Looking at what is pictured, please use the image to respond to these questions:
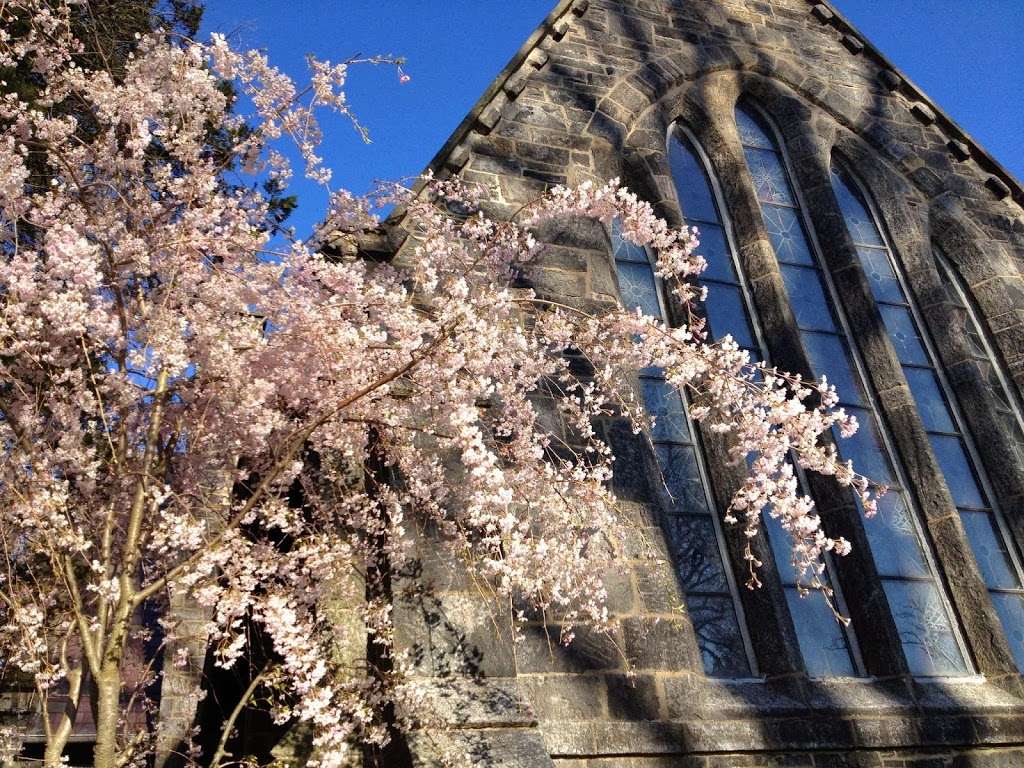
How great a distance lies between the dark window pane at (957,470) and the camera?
20.5 ft

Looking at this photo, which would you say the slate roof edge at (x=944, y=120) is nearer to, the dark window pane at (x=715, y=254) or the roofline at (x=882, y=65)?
the roofline at (x=882, y=65)

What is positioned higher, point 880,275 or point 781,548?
point 880,275

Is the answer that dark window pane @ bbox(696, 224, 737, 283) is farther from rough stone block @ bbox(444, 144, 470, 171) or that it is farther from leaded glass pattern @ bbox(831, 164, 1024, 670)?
rough stone block @ bbox(444, 144, 470, 171)

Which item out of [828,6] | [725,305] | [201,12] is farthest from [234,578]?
[201,12]

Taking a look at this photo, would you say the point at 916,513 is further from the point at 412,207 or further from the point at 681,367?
the point at 412,207

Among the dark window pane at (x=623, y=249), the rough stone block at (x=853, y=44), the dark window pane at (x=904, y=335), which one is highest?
the rough stone block at (x=853, y=44)

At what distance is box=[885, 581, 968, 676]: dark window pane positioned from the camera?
5293 millimetres

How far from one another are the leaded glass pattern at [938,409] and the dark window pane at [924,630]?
0.48m

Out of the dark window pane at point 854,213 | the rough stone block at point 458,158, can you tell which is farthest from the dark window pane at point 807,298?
the rough stone block at point 458,158

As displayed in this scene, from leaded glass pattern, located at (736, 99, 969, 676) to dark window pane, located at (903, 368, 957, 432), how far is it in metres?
0.53

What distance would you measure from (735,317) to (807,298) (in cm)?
81

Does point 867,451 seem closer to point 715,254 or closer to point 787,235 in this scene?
A: point 715,254

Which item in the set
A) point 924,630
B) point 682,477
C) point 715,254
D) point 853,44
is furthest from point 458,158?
point 853,44

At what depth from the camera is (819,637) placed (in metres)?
5.15
